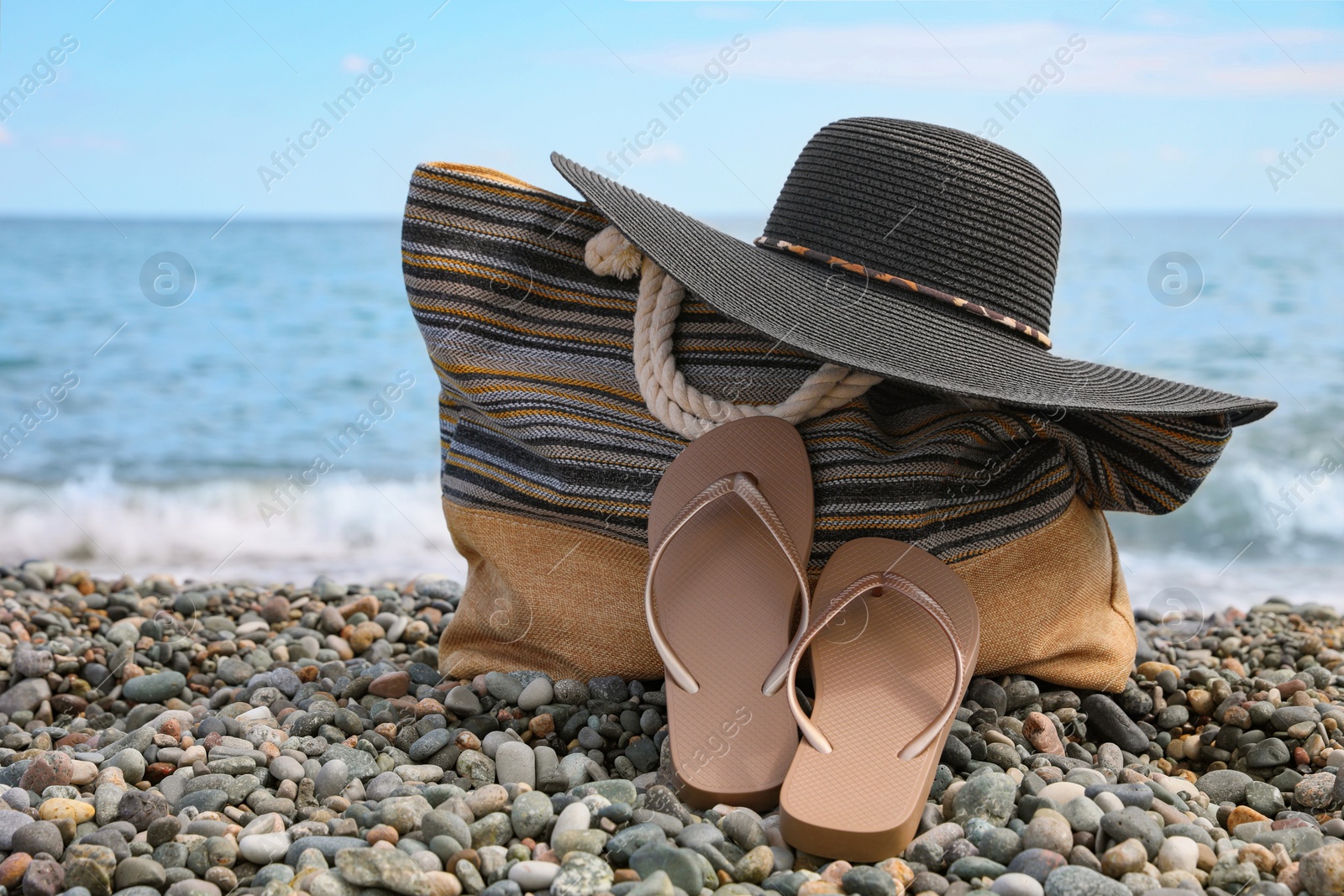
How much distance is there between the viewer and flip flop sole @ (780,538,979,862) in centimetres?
131

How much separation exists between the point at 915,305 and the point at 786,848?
2.97ft

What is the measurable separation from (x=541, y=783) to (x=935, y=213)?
114 cm

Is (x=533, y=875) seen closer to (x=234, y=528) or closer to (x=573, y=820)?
(x=573, y=820)

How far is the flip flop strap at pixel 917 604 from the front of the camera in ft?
4.79

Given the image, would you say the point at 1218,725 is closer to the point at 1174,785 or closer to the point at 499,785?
the point at 1174,785

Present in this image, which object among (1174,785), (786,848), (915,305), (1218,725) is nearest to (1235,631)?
(1218,725)

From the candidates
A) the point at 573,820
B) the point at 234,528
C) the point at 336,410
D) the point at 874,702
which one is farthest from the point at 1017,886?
the point at 336,410

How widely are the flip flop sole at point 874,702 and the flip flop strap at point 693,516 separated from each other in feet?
0.23

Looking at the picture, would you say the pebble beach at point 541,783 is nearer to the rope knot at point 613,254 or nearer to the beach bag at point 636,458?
the beach bag at point 636,458

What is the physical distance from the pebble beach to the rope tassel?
1.61 ft

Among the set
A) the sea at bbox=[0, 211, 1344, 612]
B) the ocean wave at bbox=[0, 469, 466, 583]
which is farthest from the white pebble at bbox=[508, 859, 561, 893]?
the ocean wave at bbox=[0, 469, 466, 583]

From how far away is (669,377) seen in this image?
1.78 m

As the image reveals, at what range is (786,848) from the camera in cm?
133

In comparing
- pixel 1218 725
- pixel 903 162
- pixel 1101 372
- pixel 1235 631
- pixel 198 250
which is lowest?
pixel 198 250
